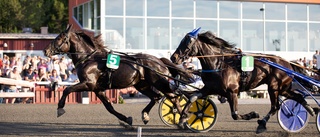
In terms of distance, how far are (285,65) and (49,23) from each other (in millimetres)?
48961

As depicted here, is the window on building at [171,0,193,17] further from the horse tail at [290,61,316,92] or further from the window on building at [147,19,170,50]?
the horse tail at [290,61,316,92]

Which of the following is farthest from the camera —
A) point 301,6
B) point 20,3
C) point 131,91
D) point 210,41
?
point 20,3

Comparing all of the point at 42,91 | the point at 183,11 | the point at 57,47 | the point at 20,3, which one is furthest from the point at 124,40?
the point at 20,3

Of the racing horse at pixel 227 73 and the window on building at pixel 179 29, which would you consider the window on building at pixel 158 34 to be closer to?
the window on building at pixel 179 29

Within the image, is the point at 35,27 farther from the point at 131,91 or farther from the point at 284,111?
the point at 284,111

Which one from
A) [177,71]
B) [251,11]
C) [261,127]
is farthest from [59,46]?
[251,11]

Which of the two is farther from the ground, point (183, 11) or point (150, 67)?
point (183, 11)

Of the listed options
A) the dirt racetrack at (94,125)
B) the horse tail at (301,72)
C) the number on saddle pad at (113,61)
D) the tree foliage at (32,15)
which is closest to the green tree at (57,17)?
the tree foliage at (32,15)

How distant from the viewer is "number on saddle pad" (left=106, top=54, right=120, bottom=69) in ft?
41.2

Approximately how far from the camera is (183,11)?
30.5 m

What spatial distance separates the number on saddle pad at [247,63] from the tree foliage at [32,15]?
44.5 metres

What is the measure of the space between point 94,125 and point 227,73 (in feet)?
10.5

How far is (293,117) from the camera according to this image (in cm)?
1242

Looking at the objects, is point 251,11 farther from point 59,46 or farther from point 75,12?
point 59,46
